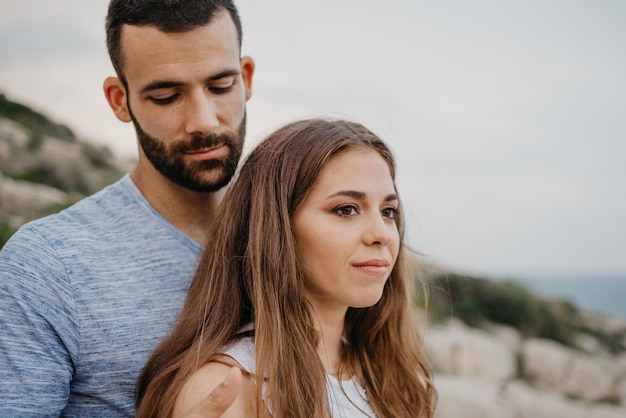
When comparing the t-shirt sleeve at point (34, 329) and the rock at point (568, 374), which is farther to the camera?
the rock at point (568, 374)

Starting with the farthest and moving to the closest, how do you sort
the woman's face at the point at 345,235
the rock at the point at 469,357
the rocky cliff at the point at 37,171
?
the rock at the point at 469,357 < the rocky cliff at the point at 37,171 < the woman's face at the point at 345,235

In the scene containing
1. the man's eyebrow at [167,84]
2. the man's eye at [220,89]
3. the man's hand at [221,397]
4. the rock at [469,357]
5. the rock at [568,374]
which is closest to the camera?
the man's hand at [221,397]

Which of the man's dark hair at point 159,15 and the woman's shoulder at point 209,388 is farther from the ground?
the man's dark hair at point 159,15

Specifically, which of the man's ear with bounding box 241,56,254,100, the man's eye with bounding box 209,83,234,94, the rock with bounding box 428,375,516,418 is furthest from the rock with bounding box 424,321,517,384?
the man's eye with bounding box 209,83,234,94

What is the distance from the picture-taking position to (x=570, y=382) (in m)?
10.7

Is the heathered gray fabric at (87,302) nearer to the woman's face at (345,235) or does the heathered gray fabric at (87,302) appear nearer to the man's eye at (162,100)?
the man's eye at (162,100)

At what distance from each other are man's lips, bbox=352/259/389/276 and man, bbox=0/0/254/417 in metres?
0.94

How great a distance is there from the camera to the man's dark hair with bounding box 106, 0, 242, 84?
280cm

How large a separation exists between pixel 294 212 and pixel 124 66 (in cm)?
123

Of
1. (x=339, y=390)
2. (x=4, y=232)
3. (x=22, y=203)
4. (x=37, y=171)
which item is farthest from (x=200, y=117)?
(x=37, y=171)

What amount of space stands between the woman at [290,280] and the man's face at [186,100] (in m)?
0.24

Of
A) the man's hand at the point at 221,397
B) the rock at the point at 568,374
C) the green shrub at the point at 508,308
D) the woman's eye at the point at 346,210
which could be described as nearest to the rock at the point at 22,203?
the woman's eye at the point at 346,210

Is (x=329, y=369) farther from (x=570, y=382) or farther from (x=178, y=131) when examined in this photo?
(x=570, y=382)

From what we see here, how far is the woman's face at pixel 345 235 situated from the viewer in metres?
2.38
